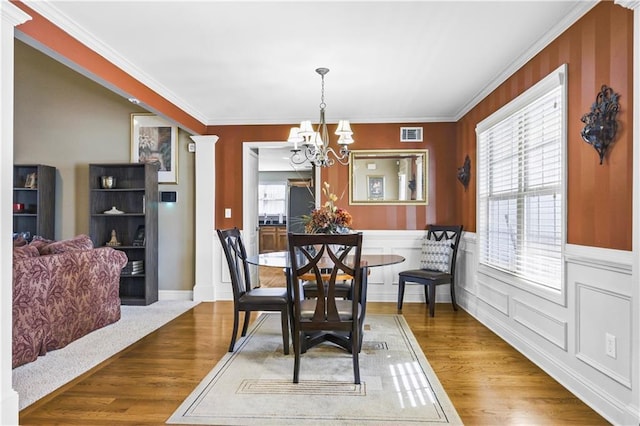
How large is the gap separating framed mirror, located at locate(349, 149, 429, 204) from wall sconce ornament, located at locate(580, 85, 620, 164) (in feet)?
9.52

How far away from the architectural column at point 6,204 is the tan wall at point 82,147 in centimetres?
322

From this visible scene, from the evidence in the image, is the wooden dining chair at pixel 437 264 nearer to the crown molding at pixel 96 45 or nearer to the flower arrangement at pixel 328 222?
the flower arrangement at pixel 328 222

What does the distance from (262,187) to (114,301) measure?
7.60 meters

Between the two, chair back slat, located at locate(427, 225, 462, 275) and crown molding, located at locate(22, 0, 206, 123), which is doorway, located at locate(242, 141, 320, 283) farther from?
chair back slat, located at locate(427, 225, 462, 275)

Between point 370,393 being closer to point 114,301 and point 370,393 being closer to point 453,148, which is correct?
point 114,301

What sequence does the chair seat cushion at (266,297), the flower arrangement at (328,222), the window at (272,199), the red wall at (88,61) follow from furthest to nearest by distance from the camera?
the window at (272,199)
the flower arrangement at (328,222)
the chair seat cushion at (266,297)
the red wall at (88,61)

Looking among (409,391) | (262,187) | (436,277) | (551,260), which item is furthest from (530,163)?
(262,187)

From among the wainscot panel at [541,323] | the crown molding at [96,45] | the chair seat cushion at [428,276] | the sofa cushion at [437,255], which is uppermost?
the crown molding at [96,45]

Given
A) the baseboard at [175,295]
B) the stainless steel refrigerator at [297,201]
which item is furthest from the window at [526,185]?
the stainless steel refrigerator at [297,201]

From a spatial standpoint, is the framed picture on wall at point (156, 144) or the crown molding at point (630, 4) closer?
the crown molding at point (630, 4)

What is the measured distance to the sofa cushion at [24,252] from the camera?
9.66ft

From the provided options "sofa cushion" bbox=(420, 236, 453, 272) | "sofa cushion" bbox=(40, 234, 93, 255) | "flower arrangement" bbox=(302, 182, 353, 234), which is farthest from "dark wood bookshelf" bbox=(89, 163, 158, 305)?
"sofa cushion" bbox=(420, 236, 453, 272)

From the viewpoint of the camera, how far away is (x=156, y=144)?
5.25 m

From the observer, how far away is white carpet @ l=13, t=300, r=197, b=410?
259 cm
